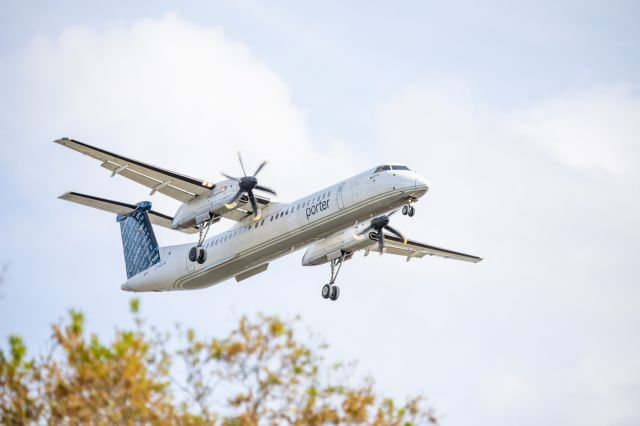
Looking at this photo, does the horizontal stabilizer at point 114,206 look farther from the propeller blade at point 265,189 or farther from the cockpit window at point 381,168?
the cockpit window at point 381,168

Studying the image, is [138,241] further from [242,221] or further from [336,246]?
[336,246]

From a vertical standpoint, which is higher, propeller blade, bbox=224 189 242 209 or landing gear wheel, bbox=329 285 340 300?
propeller blade, bbox=224 189 242 209

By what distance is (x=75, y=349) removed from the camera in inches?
771

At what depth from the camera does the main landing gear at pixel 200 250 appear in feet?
125

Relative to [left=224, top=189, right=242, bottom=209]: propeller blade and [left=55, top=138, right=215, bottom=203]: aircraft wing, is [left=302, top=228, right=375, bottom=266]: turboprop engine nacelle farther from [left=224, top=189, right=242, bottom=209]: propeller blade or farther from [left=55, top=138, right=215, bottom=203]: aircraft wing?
[left=55, top=138, right=215, bottom=203]: aircraft wing

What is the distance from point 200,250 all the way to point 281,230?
Answer: 11.5 feet

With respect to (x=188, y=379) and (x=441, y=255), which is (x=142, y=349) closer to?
(x=188, y=379)

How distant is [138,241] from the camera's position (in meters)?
42.6

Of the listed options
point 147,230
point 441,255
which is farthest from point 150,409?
point 441,255

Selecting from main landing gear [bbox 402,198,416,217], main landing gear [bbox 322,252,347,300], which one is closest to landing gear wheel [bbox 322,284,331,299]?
main landing gear [bbox 322,252,347,300]

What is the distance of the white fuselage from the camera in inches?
1368

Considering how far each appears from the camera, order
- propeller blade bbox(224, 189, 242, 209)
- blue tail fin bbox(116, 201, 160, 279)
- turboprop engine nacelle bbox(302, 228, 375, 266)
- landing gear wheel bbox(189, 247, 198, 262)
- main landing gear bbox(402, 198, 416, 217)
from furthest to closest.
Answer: blue tail fin bbox(116, 201, 160, 279), turboprop engine nacelle bbox(302, 228, 375, 266), landing gear wheel bbox(189, 247, 198, 262), propeller blade bbox(224, 189, 242, 209), main landing gear bbox(402, 198, 416, 217)

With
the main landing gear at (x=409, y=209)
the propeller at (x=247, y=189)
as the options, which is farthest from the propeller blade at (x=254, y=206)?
the main landing gear at (x=409, y=209)

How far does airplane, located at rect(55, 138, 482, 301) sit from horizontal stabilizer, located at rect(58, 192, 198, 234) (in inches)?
1.6
